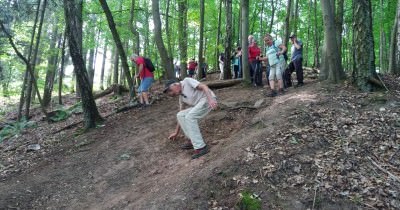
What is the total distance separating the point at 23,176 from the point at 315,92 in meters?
7.20

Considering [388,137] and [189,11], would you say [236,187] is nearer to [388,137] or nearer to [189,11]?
[388,137]

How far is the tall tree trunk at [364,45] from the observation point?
25.2 feet

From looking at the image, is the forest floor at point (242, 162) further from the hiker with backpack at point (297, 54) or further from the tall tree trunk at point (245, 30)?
the tall tree trunk at point (245, 30)

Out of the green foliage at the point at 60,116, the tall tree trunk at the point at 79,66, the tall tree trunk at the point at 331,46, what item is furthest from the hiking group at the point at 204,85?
the green foliage at the point at 60,116

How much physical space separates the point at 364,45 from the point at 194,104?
163 inches

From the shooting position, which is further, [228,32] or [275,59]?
[228,32]

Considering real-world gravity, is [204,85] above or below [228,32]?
below

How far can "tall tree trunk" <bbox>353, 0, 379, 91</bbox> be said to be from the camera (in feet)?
25.2

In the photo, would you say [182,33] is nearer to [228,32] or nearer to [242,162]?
[228,32]

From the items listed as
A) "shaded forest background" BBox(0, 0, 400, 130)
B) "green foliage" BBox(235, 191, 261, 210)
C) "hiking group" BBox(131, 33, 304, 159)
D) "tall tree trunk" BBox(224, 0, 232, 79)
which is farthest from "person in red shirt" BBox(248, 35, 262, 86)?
"green foliage" BBox(235, 191, 261, 210)

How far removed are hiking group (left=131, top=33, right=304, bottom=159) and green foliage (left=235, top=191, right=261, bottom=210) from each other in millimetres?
1884

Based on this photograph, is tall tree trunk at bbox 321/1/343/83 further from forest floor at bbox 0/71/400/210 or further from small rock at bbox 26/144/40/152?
small rock at bbox 26/144/40/152

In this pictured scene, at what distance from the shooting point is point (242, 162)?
5.79 m

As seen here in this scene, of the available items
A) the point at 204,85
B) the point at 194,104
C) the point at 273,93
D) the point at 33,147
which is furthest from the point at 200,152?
the point at 33,147
